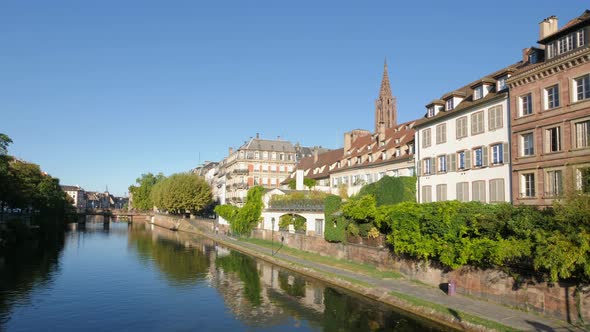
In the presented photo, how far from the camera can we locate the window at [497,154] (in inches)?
1346

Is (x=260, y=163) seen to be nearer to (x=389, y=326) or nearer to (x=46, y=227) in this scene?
(x=46, y=227)

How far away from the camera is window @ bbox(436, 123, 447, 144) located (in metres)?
40.8

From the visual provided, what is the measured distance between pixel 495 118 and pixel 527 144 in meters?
3.87

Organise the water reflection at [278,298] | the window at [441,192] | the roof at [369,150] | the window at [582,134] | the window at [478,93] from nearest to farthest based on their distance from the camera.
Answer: the water reflection at [278,298]
the window at [582,134]
the window at [478,93]
the window at [441,192]
the roof at [369,150]

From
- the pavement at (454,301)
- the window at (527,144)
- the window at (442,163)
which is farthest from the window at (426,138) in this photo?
the pavement at (454,301)

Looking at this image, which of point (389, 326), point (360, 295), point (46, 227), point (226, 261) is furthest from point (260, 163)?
point (389, 326)

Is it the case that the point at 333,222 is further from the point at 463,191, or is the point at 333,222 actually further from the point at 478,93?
the point at 478,93

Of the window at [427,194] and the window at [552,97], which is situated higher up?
the window at [552,97]

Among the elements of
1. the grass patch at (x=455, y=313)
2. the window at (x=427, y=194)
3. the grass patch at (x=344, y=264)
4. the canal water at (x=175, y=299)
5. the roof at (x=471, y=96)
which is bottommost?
the canal water at (x=175, y=299)

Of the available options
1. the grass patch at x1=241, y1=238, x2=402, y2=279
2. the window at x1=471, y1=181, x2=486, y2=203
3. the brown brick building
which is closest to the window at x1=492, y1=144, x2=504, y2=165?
the brown brick building

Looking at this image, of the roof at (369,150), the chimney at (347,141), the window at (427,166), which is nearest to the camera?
the window at (427,166)

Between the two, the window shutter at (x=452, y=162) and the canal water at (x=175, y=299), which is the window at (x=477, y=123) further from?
the canal water at (x=175, y=299)

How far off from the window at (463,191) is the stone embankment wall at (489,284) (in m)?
8.44

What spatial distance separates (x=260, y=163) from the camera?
10044 centimetres
